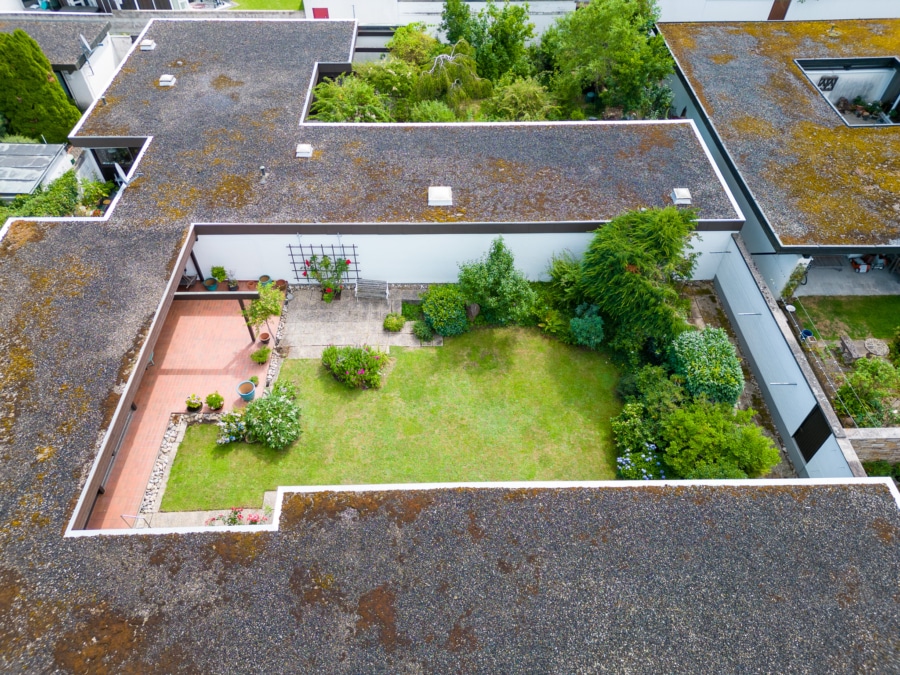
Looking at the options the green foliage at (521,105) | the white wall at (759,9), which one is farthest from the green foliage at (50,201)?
the white wall at (759,9)

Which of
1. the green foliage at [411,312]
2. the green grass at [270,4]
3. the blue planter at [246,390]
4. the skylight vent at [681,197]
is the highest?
the green grass at [270,4]

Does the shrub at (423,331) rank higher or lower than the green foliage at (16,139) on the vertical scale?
lower

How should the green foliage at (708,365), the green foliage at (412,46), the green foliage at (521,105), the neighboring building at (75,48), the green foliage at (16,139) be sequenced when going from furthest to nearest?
the green foliage at (412,46) < the neighboring building at (75,48) < the green foliage at (521,105) < the green foliage at (16,139) < the green foliage at (708,365)

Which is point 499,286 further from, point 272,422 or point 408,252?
point 272,422

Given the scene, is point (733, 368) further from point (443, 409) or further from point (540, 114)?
point (540, 114)

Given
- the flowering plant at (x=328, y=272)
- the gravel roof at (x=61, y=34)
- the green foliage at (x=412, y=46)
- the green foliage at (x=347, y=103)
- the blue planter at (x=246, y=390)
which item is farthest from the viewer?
the green foliage at (x=412, y=46)

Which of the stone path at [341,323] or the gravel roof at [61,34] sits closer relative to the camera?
the stone path at [341,323]

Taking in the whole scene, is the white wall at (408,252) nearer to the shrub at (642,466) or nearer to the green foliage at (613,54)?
the shrub at (642,466)

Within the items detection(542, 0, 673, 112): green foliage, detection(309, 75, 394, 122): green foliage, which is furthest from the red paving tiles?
detection(542, 0, 673, 112): green foliage
